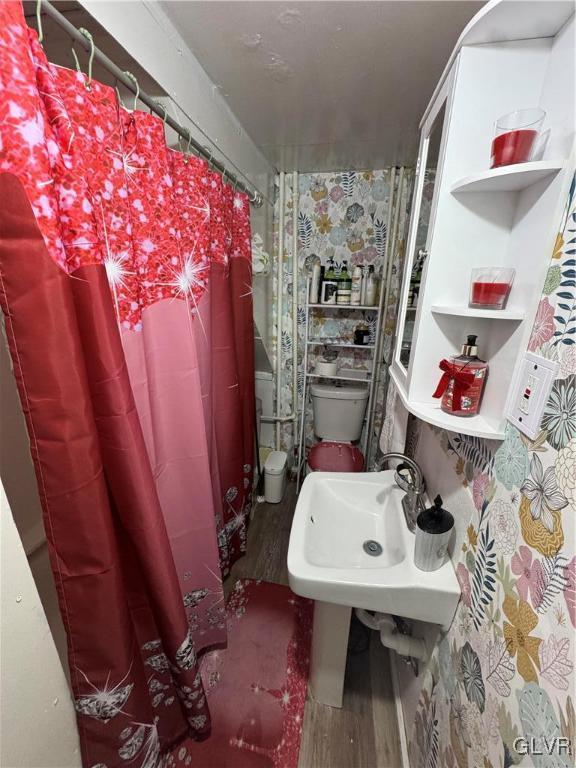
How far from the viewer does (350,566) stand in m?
1.10

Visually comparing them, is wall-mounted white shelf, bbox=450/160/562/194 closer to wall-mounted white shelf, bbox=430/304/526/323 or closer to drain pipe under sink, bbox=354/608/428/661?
wall-mounted white shelf, bbox=430/304/526/323

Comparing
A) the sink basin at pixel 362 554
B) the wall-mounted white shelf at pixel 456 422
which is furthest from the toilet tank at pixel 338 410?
the wall-mounted white shelf at pixel 456 422

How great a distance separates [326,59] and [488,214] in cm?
81

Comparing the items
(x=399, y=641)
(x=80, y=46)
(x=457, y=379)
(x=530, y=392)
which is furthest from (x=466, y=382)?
(x=80, y=46)

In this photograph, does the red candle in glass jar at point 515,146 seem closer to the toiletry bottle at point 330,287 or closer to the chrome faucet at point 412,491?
the chrome faucet at point 412,491

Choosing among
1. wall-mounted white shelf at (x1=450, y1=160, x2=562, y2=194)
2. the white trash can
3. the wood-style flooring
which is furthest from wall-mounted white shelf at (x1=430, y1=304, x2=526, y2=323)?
the white trash can

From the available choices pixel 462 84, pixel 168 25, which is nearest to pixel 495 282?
pixel 462 84

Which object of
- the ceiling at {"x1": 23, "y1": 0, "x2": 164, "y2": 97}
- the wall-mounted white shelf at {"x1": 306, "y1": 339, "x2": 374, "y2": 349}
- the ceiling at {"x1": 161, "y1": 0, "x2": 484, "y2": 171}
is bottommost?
the wall-mounted white shelf at {"x1": 306, "y1": 339, "x2": 374, "y2": 349}

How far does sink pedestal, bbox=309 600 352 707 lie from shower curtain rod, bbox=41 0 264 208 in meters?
1.64

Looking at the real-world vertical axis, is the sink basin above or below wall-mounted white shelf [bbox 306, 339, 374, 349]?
below

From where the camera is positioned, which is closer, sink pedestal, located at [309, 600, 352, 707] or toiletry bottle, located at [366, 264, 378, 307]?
sink pedestal, located at [309, 600, 352, 707]

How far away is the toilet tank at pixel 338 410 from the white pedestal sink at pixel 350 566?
0.87 meters

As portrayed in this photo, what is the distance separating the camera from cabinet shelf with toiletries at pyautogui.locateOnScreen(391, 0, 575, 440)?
59cm

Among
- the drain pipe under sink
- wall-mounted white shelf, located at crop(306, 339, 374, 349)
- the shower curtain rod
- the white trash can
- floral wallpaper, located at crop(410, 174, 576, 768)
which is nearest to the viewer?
floral wallpaper, located at crop(410, 174, 576, 768)
